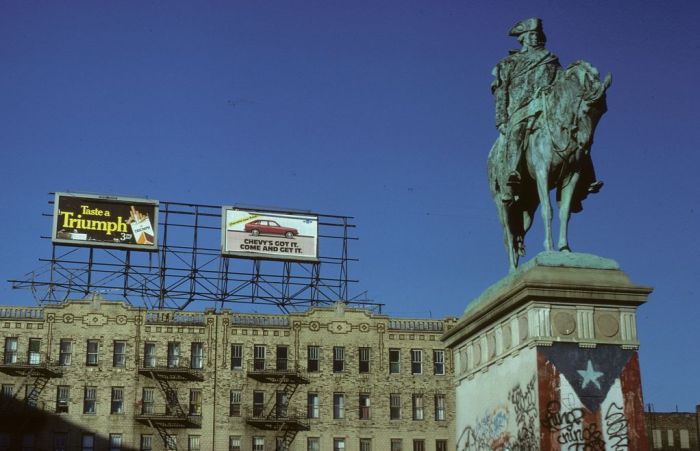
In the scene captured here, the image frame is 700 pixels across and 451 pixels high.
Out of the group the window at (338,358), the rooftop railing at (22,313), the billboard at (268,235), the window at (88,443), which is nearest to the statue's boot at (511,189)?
the billboard at (268,235)

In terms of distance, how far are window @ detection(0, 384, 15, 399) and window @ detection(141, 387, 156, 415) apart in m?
8.07

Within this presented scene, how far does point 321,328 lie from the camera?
77.4 metres

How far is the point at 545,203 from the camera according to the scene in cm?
1620

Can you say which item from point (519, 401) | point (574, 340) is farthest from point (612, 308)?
point (519, 401)

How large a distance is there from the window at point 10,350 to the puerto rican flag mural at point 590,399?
63.8m

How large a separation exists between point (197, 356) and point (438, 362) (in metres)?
16.0

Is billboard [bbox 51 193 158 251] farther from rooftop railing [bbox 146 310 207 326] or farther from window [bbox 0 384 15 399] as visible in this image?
window [bbox 0 384 15 399]

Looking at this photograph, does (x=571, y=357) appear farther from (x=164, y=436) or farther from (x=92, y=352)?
(x=92, y=352)

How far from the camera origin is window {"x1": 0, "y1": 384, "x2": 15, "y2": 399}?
7312 centimetres

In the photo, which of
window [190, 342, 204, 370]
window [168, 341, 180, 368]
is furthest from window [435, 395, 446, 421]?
window [168, 341, 180, 368]

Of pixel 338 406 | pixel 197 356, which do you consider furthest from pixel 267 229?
pixel 338 406

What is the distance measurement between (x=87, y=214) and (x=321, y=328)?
55.5 feet

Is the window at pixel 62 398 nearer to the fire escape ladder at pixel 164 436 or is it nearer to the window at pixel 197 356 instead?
the fire escape ladder at pixel 164 436

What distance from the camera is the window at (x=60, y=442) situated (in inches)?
2862
